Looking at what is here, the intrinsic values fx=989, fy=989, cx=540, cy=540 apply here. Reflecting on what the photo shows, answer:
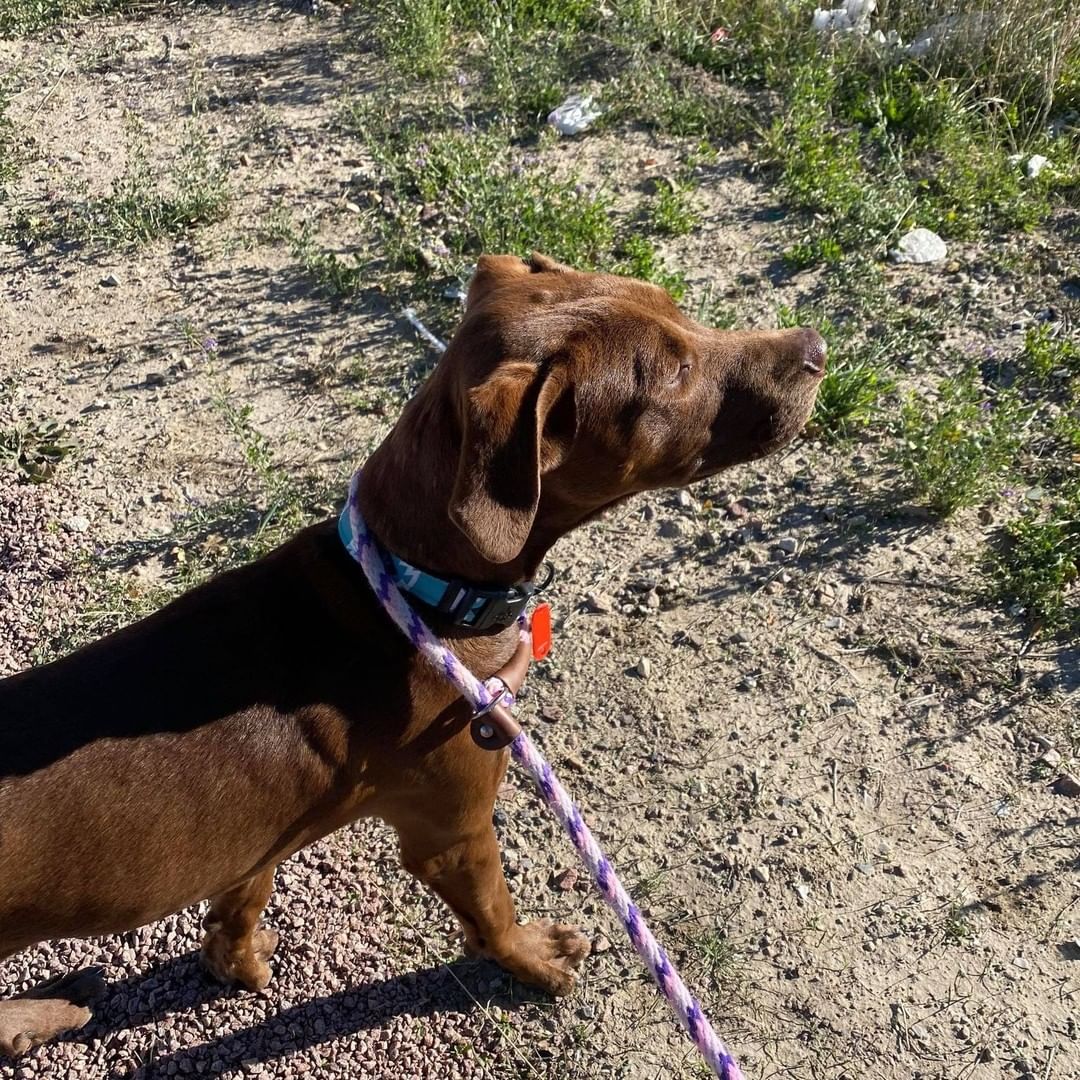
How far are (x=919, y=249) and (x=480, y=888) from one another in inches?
157

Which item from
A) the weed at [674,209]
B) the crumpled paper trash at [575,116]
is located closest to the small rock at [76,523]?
the weed at [674,209]

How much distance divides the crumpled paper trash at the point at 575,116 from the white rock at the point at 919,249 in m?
2.01

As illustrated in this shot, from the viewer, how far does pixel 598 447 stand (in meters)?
2.70

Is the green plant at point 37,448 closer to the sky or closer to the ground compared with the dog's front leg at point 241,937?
closer to the sky

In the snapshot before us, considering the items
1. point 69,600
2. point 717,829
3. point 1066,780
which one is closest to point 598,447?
point 717,829

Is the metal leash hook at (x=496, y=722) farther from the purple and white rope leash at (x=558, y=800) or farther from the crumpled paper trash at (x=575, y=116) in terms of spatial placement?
the crumpled paper trash at (x=575, y=116)

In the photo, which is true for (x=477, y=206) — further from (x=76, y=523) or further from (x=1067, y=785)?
(x=1067, y=785)

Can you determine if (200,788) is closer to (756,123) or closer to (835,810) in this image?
(835,810)

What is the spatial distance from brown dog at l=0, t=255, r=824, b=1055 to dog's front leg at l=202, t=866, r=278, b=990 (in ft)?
0.19

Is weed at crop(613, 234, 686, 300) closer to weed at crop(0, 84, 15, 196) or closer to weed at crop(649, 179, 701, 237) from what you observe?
weed at crop(649, 179, 701, 237)

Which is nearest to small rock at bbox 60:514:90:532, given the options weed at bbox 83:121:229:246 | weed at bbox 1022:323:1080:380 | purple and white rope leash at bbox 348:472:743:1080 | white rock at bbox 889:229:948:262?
weed at bbox 83:121:229:246

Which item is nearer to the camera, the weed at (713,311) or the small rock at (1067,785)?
the small rock at (1067,785)

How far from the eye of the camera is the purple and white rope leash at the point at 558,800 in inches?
93.7

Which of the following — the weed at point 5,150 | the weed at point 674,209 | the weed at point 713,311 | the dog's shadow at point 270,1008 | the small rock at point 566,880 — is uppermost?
the weed at point 5,150
